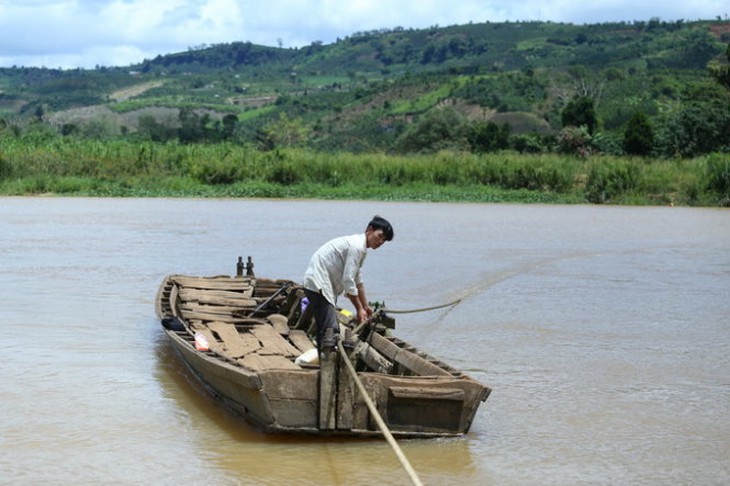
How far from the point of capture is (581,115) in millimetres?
42594

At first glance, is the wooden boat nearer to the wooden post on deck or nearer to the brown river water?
the wooden post on deck

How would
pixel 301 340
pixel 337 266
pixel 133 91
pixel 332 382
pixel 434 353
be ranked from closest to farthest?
1. pixel 332 382
2. pixel 337 266
3. pixel 301 340
4. pixel 434 353
5. pixel 133 91

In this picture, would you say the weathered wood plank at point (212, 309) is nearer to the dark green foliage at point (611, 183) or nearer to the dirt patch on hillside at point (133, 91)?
the dark green foliage at point (611, 183)

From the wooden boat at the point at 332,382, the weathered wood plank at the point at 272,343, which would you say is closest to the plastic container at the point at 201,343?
the wooden boat at the point at 332,382

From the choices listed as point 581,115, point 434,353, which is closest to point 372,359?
point 434,353

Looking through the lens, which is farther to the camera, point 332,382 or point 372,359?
point 372,359

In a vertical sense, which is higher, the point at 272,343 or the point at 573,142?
the point at 573,142

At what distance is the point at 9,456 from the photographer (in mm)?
6957

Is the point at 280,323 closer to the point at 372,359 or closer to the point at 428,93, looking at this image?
the point at 372,359

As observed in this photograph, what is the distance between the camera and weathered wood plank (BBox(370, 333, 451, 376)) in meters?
7.26

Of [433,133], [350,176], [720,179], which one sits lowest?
[350,176]

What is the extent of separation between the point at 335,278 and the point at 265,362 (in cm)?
92

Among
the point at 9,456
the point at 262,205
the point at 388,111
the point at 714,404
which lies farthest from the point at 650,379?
the point at 388,111

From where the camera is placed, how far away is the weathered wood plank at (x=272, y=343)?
8.40 metres
